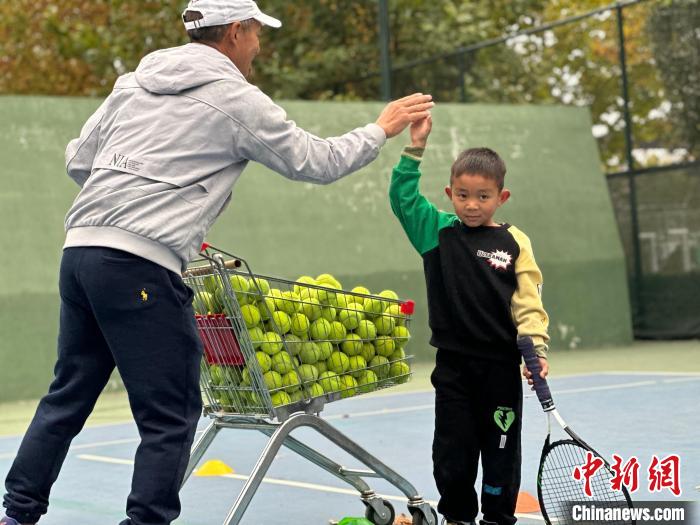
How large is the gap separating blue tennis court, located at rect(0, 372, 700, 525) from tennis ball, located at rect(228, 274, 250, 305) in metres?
1.22

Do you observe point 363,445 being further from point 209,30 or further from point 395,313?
point 209,30

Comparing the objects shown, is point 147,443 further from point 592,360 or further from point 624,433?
point 592,360

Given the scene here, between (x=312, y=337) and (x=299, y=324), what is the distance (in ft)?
0.30

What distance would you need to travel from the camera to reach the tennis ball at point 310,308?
445 cm

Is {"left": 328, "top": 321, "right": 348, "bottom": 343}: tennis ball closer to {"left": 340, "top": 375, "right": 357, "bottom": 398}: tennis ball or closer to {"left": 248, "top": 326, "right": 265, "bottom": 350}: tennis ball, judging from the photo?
{"left": 340, "top": 375, "right": 357, "bottom": 398}: tennis ball

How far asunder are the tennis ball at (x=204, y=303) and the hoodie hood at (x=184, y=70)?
2.85 feet

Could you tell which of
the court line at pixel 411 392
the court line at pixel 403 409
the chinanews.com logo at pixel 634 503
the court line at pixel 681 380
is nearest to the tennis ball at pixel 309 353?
the chinanews.com logo at pixel 634 503

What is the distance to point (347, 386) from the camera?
4.52 metres

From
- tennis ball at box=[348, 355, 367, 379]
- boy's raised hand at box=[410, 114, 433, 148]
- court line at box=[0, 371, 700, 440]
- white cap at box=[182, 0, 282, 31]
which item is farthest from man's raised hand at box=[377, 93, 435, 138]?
court line at box=[0, 371, 700, 440]

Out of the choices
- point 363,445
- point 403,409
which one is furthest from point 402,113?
point 403,409

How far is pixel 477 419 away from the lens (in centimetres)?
440

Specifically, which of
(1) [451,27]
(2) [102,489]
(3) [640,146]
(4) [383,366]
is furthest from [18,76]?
(4) [383,366]

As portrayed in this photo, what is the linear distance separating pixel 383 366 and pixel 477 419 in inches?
17.8

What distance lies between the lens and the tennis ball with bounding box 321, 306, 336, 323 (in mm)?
4508
